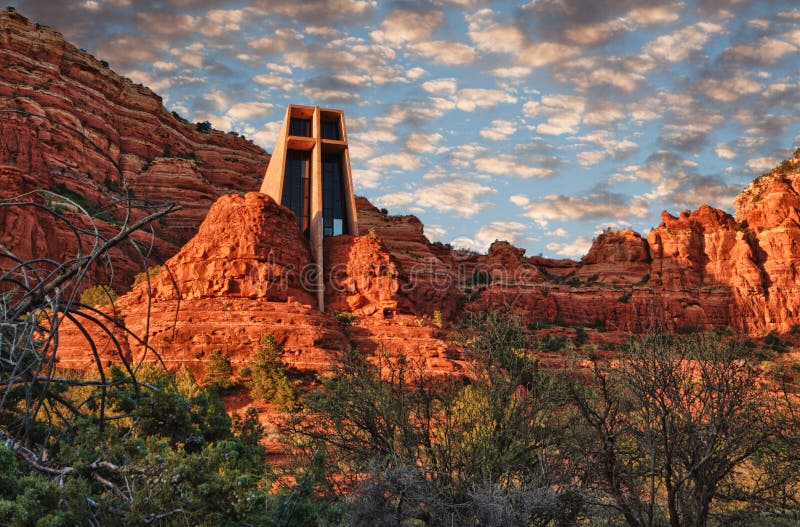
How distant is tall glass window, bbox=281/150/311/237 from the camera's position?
46.0 m

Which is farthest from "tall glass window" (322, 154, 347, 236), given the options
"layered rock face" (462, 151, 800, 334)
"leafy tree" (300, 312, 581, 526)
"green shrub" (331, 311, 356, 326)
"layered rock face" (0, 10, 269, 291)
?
"leafy tree" (300, 312, 581, 526)

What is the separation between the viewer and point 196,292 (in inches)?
1309

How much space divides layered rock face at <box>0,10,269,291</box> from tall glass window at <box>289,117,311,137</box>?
37.0 ft

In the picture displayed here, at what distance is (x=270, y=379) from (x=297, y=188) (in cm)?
2183

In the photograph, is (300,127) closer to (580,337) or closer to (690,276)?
(580,337)

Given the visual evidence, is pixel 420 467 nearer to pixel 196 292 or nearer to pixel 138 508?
pixel 138 508

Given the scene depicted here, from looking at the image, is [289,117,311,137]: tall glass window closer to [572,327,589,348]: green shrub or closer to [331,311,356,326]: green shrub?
[331,311,356,326]: green shrub

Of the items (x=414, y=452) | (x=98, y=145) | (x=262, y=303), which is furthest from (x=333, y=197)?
(x=414, y=452)

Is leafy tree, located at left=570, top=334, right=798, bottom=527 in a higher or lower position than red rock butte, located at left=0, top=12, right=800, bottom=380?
lower

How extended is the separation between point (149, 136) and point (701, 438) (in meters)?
63.8

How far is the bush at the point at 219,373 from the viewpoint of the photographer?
2788cm

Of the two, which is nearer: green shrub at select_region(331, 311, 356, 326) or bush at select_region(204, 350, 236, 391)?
bush at select_region(204, 350, 236, 391)

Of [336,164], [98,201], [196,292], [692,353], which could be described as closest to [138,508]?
[692,353]

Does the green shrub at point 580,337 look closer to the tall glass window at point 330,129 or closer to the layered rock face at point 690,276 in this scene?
the layered rock face at point 690,276
